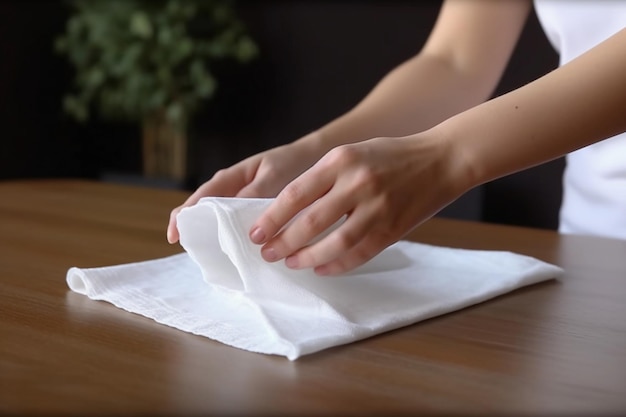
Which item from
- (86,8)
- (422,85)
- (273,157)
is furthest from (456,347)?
(86,8)

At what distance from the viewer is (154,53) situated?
2225 mm

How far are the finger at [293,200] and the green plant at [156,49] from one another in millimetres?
1678

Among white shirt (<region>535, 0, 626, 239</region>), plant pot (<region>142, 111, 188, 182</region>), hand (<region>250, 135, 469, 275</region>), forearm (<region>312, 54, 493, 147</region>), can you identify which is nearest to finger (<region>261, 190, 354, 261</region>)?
hand (<region>250, 135, 469, 275</region>)

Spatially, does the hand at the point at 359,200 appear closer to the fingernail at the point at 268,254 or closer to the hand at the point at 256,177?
the fingernail at the point at 268,254

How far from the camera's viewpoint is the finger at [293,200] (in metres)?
0.56

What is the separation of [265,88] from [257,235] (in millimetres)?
Answer: 1892

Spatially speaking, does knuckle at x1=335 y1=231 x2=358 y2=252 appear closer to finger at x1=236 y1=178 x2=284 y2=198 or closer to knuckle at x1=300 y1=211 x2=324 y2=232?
knuckle at x1=300 y1=211 x2=324 y2=232

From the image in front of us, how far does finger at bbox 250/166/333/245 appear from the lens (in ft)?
1.84

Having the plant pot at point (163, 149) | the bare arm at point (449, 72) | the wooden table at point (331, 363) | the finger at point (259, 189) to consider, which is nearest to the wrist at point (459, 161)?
the wooden table at point (331, 363)

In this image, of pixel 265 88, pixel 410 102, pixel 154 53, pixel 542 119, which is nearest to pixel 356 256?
pixel 542 119

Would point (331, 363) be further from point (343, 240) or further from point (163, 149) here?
point (163, 149)

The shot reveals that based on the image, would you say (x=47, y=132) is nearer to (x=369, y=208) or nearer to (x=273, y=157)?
(x=273, y=157)

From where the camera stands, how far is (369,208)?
555mm

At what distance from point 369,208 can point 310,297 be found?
8cm
